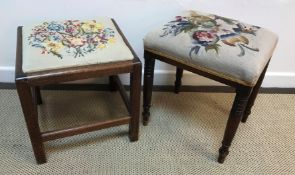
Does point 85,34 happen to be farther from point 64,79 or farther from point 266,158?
point 266,158

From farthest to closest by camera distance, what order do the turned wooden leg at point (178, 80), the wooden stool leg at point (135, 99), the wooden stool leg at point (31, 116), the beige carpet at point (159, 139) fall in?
the turned wooden leg at point (178, 80) < the beige carpet at point (159, 139) < the wooden stool leg at point (135, 99) < the wooden stool leg at point (31, 116)

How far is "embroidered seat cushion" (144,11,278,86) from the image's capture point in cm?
83

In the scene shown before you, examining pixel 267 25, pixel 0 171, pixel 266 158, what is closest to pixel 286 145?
pixel 266 158

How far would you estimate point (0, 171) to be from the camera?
38.0 inches

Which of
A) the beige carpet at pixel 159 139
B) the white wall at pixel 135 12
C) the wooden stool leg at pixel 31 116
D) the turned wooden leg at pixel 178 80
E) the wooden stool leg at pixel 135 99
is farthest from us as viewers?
the turned wooden leg at pixel 178 80

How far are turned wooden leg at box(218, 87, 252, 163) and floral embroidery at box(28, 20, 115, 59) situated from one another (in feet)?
1.43

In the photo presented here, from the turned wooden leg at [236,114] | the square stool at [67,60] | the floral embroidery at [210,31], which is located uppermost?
the floral embroidery at [210,31]

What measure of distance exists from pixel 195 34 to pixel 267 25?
1.64ft

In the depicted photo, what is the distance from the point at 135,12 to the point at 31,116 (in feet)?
Result: 1.96

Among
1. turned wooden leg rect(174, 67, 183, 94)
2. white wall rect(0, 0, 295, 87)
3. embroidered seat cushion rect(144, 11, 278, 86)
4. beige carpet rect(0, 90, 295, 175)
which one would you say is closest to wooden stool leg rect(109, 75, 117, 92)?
beige carpet rect(0, 90, 295, 175)

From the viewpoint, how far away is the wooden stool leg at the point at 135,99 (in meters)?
0.89

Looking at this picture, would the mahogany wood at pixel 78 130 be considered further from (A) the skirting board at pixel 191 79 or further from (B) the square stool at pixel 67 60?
(A) the skirting board at pixel 191 79

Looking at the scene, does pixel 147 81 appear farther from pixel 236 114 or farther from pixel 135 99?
pixel 236 114

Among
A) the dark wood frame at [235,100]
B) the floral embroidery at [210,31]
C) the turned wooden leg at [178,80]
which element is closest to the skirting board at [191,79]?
the turned wooden leg at [178,80]
